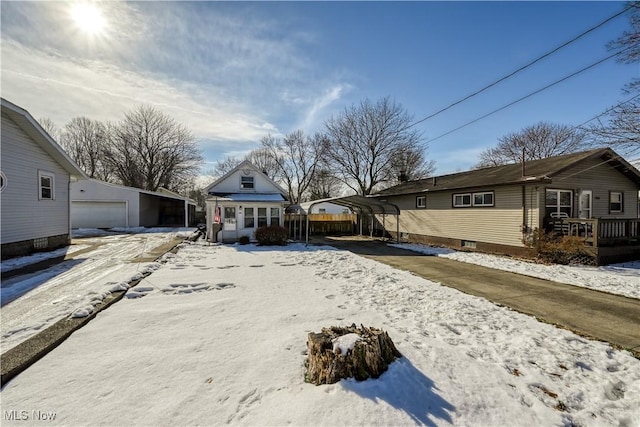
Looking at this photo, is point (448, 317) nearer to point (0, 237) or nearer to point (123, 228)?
point (0, 237)

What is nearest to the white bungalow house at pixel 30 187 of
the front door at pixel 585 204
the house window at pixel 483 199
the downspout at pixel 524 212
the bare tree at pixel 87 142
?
the house window at pixel 483 199

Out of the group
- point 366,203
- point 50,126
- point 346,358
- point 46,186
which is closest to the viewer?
point 346,358

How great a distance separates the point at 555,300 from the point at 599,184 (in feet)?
31.8

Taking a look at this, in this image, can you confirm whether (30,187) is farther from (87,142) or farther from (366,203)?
(87,142)

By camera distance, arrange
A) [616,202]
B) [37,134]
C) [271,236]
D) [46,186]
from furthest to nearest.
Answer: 1. [271,236]
2. [616,202]
3. [46,186]
4. [37,134]

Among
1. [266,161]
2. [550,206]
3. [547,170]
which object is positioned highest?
[266,161]

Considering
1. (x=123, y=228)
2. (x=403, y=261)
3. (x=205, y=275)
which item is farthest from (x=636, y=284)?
(x=123, y=228)

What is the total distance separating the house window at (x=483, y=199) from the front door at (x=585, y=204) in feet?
10.6

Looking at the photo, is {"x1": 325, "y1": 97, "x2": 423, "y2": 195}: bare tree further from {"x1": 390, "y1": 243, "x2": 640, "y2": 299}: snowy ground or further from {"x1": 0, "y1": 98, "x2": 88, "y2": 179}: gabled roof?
{"x1": 0, "y1": 98, "x2": 88, "y2": 179}: gabled roof

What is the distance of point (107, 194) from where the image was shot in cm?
2388

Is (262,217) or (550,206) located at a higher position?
(550,206)

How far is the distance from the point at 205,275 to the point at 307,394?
608cm

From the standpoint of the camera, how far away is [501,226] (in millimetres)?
11688

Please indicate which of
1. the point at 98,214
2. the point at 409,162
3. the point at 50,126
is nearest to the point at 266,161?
the point at 98,214
